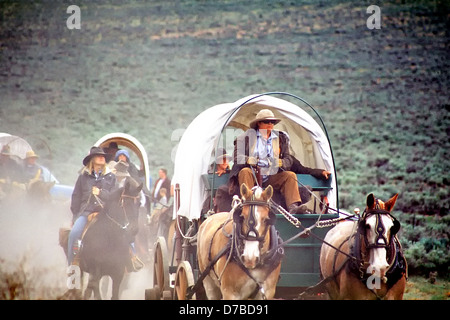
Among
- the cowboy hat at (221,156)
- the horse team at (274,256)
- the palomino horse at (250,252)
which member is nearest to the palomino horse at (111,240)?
the cowboy hat at (221,156)

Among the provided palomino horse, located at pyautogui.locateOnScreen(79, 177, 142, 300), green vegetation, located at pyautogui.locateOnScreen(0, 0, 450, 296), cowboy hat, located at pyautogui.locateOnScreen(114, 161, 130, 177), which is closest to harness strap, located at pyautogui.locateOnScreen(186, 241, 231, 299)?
palomino horse, located at pyautogui.locateOnScreen(79, 177, 142, 300)

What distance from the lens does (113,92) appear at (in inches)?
995

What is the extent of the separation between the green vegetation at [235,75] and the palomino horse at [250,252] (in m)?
7.99

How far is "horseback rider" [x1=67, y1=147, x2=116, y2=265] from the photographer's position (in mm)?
8094

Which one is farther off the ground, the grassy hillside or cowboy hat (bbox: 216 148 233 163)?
the grassy hillside

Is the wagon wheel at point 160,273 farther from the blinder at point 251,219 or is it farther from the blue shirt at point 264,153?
the blinder at point 251,219

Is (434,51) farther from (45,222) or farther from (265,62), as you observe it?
(45,222)

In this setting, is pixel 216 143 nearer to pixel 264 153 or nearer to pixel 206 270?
pixel 264 153

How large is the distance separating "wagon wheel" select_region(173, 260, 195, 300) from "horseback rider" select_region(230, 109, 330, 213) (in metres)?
0.81

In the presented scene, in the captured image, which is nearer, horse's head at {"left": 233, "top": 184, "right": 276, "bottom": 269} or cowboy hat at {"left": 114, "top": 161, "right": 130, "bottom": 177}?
horse's head at {"left": 233, "top": 184, "right": 276, "bottom": 269}

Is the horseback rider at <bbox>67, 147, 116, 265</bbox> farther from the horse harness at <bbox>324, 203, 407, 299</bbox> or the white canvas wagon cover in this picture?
the horse harness at <bbox>324, 203, 407, 299</bbox>

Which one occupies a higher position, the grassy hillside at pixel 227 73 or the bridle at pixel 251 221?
the grassy hillside at pixel 227 73

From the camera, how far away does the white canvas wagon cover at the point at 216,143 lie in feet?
22.1

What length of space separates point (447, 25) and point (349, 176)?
16.5 feet
